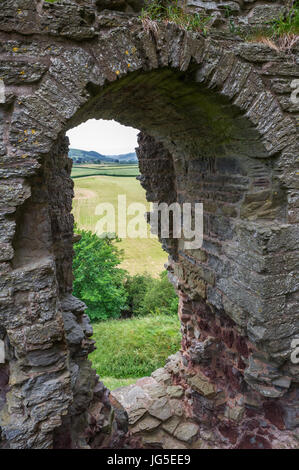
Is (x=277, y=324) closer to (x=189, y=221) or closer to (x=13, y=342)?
(x=189, y=221)

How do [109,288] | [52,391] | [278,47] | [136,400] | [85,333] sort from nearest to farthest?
[52,391], [278,47], [85,333], [136,400], [109,288]

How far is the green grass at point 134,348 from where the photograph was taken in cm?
690

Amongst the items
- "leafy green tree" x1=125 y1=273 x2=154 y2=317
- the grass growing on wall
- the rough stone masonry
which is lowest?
"leafy green tree" x1=125 y1=273 x2=154 y2=317

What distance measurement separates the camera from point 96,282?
10422mm

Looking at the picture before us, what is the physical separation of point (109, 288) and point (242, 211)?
26.4 ft

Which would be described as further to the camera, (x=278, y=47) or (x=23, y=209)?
(x=278, y=47)

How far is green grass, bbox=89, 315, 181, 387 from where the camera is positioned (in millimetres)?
6898

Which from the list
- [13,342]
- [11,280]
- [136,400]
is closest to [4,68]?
[11,280]

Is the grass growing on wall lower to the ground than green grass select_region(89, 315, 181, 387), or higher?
higher

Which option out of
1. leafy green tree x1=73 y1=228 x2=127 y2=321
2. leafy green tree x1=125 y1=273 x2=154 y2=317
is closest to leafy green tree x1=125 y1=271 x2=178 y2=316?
leafy green tree x1=125 y1=273 x2=154 y2=317

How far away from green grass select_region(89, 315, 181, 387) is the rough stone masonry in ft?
8.85

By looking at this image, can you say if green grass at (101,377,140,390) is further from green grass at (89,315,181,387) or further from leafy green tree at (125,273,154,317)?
leafy green tree at (125,273,154,317)

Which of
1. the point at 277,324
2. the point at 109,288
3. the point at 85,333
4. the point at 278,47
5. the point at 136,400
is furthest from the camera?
the point at 109,288

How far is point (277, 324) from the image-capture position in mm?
2793
